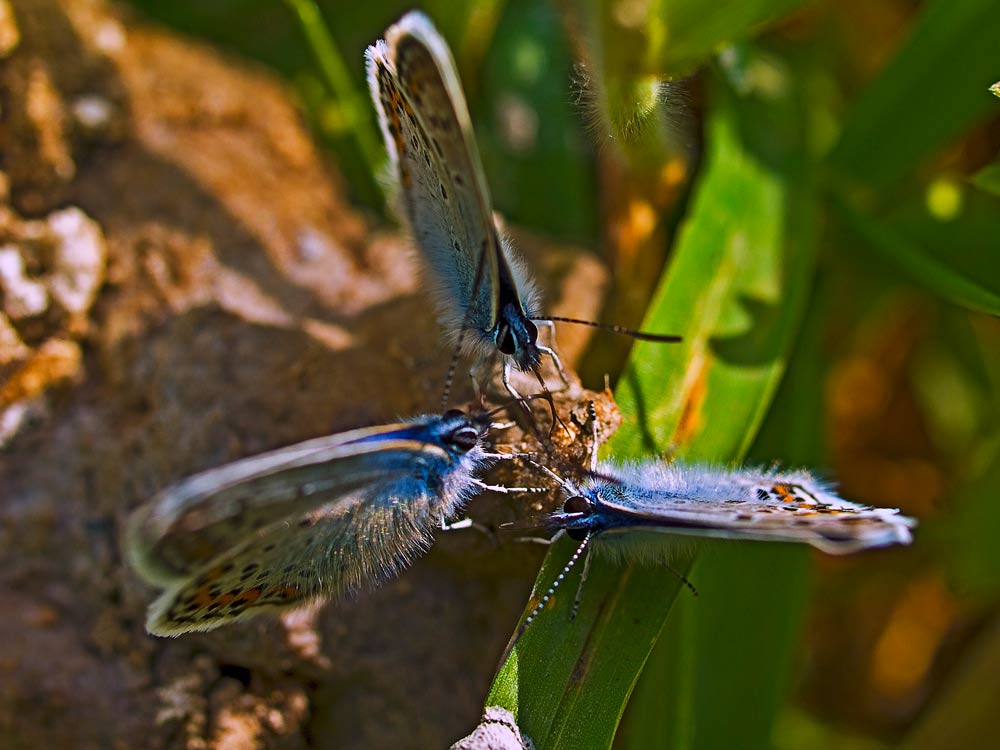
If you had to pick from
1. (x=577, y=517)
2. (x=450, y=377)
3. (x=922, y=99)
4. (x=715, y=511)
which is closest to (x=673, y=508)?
(x=715, y=511)

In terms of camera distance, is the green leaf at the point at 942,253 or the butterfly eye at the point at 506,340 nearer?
the butterfly eye at the point at 506,340

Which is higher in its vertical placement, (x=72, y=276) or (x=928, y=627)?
(x=72, y=276)

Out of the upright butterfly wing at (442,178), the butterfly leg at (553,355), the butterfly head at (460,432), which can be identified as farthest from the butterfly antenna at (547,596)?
the upright butterfly wing at (442,178)

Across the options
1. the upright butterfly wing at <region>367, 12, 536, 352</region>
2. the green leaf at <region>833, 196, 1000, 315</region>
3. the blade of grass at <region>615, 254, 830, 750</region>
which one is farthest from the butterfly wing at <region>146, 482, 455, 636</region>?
the green leaf at <region>833, 196, 1000, 315</region>

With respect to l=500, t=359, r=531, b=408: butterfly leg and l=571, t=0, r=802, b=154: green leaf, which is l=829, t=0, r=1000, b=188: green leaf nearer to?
l=571, t=0, r=802, b=154: green leaf

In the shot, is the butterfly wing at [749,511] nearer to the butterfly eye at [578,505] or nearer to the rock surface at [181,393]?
the butterfly eye at [578,505]

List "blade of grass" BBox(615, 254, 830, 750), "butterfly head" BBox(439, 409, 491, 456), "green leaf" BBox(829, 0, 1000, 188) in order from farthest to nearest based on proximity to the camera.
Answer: "green leaf" BBox(829, 0, 1000, 188) < "blade of grass" BBox(615, 254, 830, 750) < "butterfly head" BBox(439, 409, 491, 456)

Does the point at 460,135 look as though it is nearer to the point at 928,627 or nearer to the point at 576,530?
the point at 576,530

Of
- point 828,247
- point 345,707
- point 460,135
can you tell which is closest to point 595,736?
point 345,707
